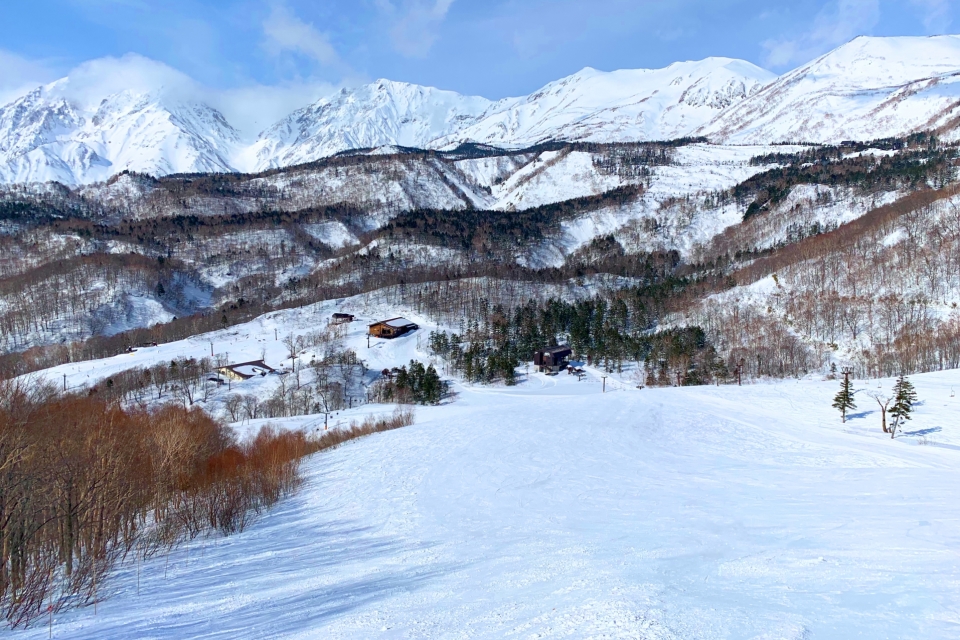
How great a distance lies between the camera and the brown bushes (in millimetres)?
9227

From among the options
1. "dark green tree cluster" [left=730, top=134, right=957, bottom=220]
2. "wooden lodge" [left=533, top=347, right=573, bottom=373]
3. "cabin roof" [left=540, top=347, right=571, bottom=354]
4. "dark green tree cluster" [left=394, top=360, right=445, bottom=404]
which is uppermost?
"dark green tree cluster" [left=730, top=134, right=957, bottom=220]

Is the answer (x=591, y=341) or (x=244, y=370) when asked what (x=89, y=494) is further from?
(x=591, y=341)

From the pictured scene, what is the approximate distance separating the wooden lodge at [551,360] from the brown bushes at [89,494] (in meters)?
62.8

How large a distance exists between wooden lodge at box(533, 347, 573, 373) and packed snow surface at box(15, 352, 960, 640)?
55.9 m

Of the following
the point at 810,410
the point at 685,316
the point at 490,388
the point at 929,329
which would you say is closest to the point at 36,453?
the point at 810,410

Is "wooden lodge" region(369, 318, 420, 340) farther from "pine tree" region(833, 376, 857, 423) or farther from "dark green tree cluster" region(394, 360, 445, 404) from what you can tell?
"pine tree" region(833, 376, 857, 423)

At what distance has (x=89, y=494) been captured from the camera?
1118cm

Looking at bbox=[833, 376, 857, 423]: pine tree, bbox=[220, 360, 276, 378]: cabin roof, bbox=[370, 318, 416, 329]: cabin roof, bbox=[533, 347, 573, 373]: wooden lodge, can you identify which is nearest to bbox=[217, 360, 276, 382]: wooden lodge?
bbox=[220, 360, 276, 378]: cabin roof

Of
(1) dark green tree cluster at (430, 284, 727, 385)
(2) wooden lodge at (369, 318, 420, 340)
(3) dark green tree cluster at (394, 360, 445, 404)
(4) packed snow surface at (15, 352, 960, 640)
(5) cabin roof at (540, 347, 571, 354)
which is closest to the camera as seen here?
(4) packed snow surface at (15, 352, 960, 640)

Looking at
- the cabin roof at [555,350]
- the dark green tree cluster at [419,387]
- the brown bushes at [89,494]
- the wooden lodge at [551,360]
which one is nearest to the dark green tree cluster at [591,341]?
the cabin roof at [555,350]

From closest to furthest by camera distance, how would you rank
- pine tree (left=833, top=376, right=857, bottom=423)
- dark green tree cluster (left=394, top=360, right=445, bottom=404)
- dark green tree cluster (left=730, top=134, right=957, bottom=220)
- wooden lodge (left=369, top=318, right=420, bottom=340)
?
pine tree (left=833, top=376, right=857, bottom=423) → dark green tree cluster (left=394, top=360, right=445, bottom=404) → wooden lodge (left=369, top=318, right=420, bottom=340) → dark green tree cluster (left=730, top=134, right=957, bottom=220)

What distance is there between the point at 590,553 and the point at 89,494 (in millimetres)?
11034

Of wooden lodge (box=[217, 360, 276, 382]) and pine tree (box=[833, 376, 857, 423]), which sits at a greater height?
Answer: wooden lodge (box=[217, 360, 276, 382])

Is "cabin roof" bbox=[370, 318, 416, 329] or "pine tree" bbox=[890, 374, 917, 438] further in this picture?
"cabin roof" bbox=[370, 318, 416, 329]
